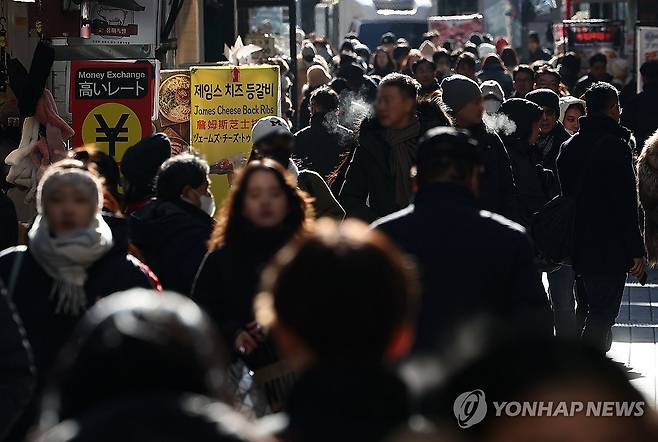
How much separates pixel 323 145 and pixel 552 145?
1.75 meters

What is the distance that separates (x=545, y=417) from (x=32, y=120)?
28.4 ft

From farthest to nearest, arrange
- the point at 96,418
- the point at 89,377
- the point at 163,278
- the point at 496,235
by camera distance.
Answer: the point at 163,278 < the point at 496,235 < the point at 89,377 < the point at 96,418

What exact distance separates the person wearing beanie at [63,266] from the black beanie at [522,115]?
4.87 meters

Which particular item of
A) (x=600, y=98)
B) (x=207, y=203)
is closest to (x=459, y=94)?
(x=207, y=203)

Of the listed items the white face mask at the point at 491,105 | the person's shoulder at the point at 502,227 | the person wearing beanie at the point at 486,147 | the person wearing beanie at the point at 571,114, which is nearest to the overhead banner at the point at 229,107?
the white face mask at the point at 491,105

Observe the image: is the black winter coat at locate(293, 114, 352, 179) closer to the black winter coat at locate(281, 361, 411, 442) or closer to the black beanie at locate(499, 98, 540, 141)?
the black beanie at locate(499, 98, 540, 141)

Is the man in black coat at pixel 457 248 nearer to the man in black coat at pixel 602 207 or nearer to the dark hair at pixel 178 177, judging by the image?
the dark hair at pixel 178 177

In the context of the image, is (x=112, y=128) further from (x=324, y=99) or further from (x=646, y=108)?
(x=646, y=108)

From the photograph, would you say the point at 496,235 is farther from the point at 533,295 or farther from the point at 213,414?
the point at 213,414

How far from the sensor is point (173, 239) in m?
7.47

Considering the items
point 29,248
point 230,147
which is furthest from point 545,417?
point 230,147

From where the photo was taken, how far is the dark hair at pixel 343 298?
278cm

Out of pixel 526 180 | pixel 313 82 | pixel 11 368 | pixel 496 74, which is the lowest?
pixel 11 368

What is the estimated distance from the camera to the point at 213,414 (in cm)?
247
